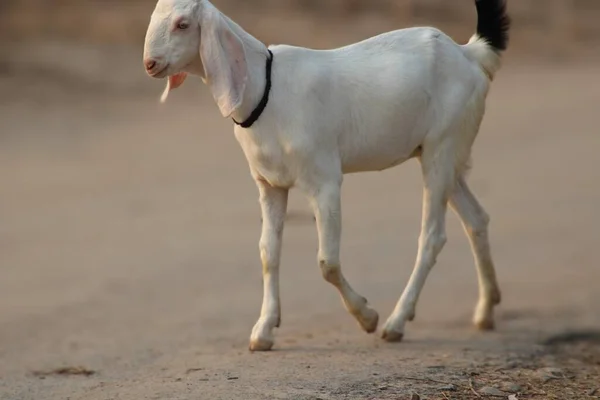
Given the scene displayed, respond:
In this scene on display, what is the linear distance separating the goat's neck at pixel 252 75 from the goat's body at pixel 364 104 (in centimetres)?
8

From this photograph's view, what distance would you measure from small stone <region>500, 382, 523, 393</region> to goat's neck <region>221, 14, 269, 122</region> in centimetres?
194

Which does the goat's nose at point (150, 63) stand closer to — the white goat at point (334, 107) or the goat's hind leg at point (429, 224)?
the white goat at point (334, 107)

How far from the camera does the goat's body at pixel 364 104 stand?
7.20m

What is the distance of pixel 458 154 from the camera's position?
784 centimetres

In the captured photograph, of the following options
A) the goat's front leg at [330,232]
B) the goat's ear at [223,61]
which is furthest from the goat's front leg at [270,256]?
the goat's ear at [223,61]

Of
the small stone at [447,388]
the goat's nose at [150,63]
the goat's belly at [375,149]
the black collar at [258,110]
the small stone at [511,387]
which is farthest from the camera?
the goat's belly at [375,149]

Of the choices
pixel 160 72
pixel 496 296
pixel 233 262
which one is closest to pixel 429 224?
pixel 496 296

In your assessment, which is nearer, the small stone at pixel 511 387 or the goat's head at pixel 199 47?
the small stone at pixel 511 387

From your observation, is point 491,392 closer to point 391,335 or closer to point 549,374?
point 549,374

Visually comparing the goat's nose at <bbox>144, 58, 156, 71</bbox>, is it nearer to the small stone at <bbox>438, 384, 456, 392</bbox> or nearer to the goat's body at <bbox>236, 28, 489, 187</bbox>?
the goat's body at <bbox>236, 28, 489, 187</bbox>

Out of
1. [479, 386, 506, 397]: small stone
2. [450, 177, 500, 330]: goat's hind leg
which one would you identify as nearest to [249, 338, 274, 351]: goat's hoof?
[479, 386, 506, 397]: small stone

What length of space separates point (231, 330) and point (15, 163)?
23.6 ft

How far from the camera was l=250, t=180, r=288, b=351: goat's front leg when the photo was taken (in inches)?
297

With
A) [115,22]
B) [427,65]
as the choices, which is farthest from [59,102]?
[427,65]
